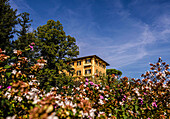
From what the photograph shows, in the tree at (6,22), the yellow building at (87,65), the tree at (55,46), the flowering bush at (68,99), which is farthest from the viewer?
the yellow building at (87,65)

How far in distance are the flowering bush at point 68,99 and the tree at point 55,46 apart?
18.0 m

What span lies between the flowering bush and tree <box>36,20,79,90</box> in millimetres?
18018

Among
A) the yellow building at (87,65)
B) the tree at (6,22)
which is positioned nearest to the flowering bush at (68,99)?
the tree at (6,22)

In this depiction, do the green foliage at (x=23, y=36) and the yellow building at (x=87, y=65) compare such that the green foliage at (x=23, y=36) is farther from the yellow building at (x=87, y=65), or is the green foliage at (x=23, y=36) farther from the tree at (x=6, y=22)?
the yellow building at (x=87, y=65)

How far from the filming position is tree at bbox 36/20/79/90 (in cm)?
2438

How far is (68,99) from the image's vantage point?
10.8 feet

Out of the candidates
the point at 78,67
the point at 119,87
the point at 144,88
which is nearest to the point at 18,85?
the point at 119,87

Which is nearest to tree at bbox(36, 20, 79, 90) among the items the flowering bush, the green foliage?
the green foliage

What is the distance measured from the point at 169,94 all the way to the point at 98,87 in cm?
518

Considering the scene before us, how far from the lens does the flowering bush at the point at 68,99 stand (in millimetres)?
2484

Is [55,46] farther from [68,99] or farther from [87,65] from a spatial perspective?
[68,99]

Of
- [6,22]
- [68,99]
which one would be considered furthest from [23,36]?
[68,99]

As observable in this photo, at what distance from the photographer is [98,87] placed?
187 inches

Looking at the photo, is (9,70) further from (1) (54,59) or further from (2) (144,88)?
(1) (54,59)
